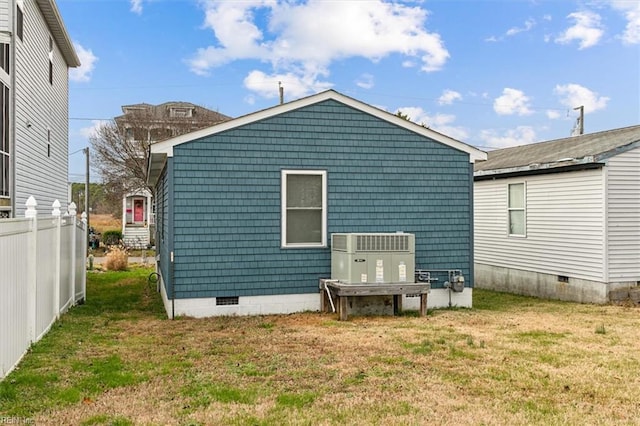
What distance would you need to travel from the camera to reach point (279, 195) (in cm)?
959

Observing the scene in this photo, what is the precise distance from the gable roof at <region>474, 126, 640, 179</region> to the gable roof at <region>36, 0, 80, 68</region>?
10.5 meters

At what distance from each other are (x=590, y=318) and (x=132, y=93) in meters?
34.5

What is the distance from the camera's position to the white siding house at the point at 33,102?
9516 mm

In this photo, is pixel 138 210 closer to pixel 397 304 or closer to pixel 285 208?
pixel 285 208

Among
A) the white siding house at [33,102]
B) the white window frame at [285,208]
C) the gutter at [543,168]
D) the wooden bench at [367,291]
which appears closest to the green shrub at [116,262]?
the white siding house at [33,102]

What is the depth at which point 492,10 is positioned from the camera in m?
16.2

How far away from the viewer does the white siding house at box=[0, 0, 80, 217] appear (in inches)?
375

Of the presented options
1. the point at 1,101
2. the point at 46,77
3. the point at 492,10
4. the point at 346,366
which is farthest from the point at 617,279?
the point at 46,77

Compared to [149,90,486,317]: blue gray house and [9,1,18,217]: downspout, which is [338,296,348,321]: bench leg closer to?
[149,90,486,317]: blue gray house

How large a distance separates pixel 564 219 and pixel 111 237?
23641 millimetres

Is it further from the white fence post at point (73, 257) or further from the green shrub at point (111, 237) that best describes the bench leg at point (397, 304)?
the green shrub at point (111, 237)

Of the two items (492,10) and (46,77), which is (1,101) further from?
(492,10)

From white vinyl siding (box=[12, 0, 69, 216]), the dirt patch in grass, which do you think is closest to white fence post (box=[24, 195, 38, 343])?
white vinyl siding (box=[12, 0, 69, 216])

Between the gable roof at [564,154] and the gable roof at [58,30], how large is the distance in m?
10.5
